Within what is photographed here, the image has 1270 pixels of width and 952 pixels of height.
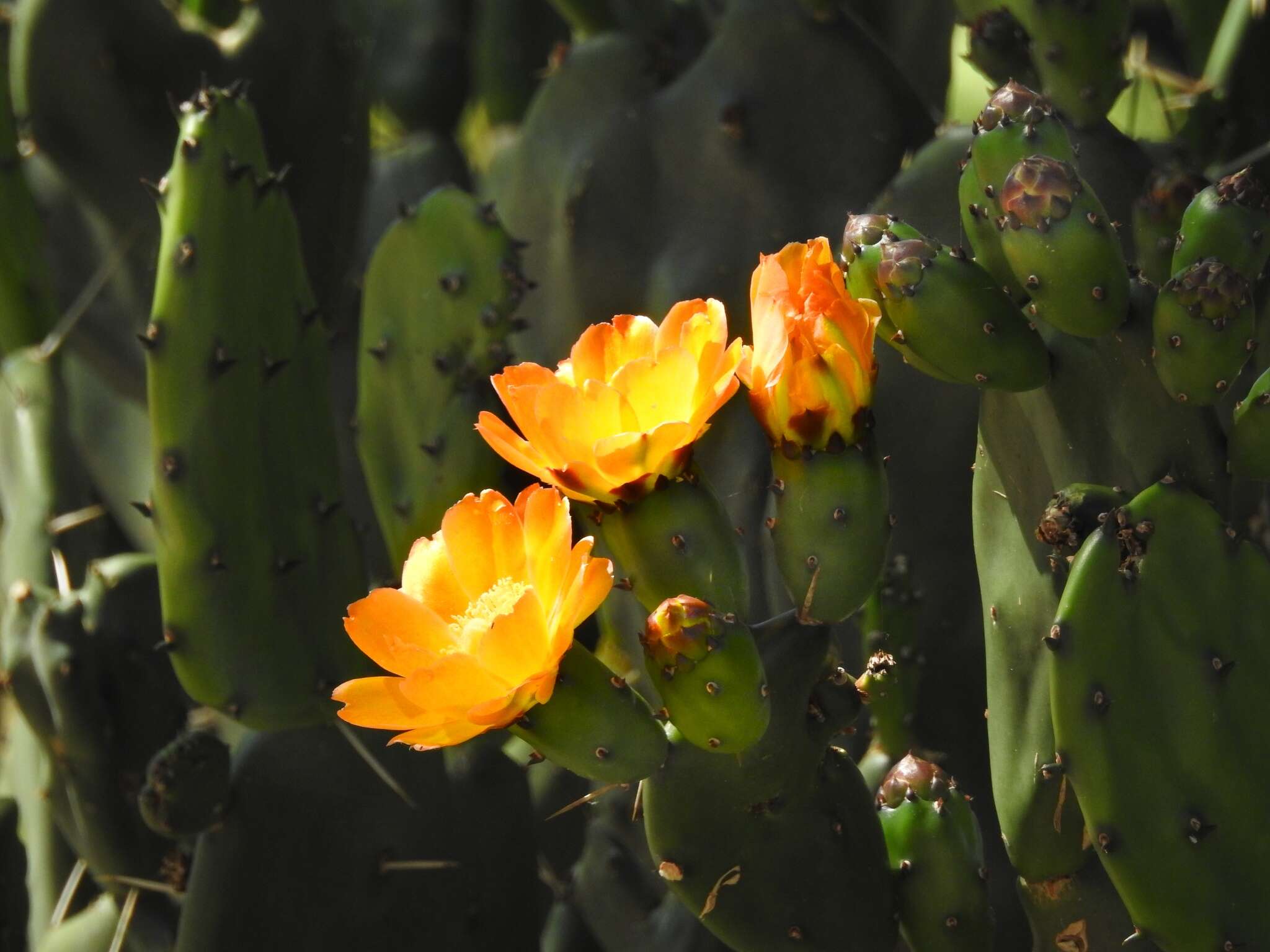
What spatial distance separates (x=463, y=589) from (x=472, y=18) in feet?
5.78

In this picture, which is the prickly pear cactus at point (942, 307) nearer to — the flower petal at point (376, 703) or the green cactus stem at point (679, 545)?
the green cactus stem at point (679, 545)

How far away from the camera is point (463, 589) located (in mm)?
849

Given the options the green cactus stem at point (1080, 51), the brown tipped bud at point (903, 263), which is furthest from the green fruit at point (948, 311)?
the green cactus stem at point (1080, 51)

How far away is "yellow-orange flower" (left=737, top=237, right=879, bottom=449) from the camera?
0.88 m

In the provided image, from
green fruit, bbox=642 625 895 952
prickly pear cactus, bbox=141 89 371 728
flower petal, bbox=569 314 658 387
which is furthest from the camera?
prickly pear cactus, bbox=141 89 371 728

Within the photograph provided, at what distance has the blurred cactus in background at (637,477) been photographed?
893mm

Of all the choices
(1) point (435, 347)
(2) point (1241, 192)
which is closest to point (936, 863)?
(2) point (1241, 192)

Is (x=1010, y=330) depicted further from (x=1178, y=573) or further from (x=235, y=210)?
(x=235, y=210)

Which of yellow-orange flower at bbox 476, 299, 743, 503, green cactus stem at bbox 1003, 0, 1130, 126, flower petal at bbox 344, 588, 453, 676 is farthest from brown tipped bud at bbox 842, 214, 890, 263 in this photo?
green cactus stem at bbox 1003, 0, 1130, 126

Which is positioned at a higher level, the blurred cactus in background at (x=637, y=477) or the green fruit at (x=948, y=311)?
the green fruit at (x=948, y=311)

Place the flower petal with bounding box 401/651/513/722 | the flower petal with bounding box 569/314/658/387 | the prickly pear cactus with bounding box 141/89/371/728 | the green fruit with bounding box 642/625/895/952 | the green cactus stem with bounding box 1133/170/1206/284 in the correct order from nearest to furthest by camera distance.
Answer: the flower petal with bounding box 401/651/513/722 → the flower petal with bounding box 569/314/658/387 → the green fruit with bounding box 642/625/895/952 → the green cactus stem with bounding box 1133/170/1206/284 → the prickly pear cactus with bounding box 141/89/371/728

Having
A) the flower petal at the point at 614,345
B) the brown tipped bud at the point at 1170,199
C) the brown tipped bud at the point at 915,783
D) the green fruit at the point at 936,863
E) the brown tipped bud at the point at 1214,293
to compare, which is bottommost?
the green fruit at the point at 936,863

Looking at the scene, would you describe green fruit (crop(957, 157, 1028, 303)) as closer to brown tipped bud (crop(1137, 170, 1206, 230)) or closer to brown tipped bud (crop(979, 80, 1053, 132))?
brown tipped bud (crop(979, 80, 1053, 132))

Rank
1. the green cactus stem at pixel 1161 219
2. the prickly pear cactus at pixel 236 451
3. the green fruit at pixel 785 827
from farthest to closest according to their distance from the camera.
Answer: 1. the prickly pear cactus at pixel 236 451
2. the green cactus stem at pixel 1161 219
3. the green fruit at pixel 785 827
